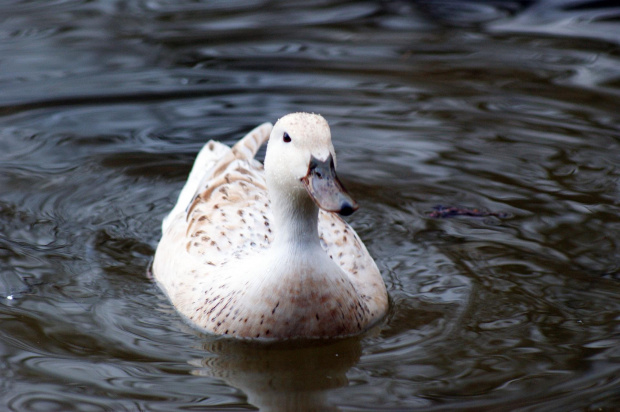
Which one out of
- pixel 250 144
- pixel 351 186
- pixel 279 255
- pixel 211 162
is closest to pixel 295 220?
pixel 279 255

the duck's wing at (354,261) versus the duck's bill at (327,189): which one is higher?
the duck's bill at (327,189)

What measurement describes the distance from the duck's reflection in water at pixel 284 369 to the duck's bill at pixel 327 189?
1.04m

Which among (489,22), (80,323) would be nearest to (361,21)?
(489,22)

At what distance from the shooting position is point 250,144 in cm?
767

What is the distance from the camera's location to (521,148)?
8.67 m

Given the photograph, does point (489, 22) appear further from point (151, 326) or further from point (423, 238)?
point (151, 326)

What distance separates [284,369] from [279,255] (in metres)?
0.65

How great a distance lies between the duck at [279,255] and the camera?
5094 millimetres

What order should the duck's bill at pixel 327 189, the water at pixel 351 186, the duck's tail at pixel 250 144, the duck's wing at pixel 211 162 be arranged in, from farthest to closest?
1. the duck's tail at pixel 250 144
2. the duck's wing at pixel 211 162
3. the water at pixel 351 186
4. the duck's bill at pixel 327 189

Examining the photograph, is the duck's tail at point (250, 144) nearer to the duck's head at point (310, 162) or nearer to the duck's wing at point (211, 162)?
the duck's wing at point (211, 162)

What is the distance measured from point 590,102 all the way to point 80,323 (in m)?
5.76

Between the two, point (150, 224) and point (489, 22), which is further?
point (489, 22)

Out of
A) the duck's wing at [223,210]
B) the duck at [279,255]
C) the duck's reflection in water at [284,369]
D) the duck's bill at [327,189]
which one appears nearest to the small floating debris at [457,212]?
the duck at [279,255]

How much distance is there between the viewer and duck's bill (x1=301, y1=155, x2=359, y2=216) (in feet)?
16.1
